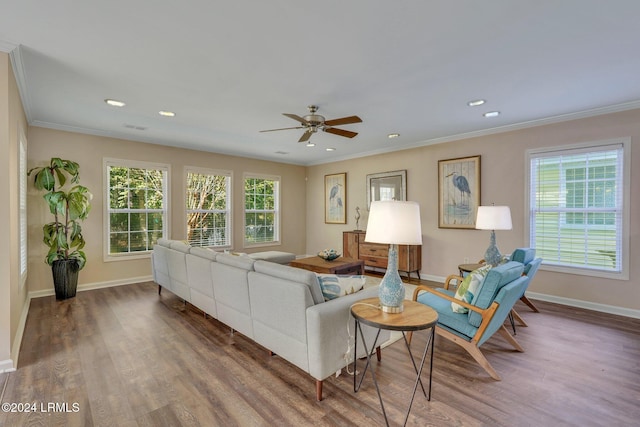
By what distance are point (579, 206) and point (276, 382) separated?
445 centimetres

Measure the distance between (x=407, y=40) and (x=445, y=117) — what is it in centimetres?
218

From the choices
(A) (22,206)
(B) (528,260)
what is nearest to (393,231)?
(B) (528,260)

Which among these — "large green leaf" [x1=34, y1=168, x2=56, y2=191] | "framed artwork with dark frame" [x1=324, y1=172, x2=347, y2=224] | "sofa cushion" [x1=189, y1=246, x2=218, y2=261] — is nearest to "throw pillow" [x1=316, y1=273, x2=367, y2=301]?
"sofa cushion" [x1=189, y1=246, x2=218, y2=261]

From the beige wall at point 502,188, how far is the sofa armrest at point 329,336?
11.7ft

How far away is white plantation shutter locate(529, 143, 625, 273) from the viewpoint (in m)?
3.84

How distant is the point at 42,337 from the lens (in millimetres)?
3068

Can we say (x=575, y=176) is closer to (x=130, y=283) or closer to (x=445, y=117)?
(x=445, y=117)

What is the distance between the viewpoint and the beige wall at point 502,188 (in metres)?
3.74

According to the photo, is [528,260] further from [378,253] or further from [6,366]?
[6,366]

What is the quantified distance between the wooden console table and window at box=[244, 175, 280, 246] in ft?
6.68

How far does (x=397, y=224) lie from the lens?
2020 mm

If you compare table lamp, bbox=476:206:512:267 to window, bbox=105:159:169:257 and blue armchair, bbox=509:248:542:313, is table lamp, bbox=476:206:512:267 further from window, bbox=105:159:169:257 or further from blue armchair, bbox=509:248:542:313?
window, bbox=105:159:169:257

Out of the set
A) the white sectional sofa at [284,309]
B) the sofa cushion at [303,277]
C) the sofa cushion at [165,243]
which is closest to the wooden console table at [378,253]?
the white sectional sofa at [284,309]

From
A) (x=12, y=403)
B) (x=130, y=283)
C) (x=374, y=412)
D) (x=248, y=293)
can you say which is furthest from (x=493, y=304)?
(x=130, y=283)
